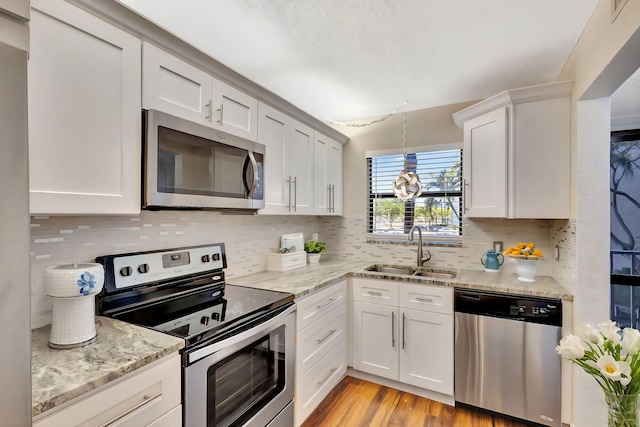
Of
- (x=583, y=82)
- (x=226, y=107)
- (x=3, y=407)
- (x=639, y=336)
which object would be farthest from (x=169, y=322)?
(x=583, y=82)

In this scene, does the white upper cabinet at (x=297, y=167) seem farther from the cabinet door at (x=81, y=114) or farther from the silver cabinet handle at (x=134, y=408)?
the silver cabinet handle at (x=134, y=408)

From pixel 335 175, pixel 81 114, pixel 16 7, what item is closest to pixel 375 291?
pixel 335 175

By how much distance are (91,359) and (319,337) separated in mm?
1443

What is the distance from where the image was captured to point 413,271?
9.68ft

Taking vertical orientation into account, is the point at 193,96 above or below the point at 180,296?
above

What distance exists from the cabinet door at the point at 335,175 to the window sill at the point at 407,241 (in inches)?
18.2

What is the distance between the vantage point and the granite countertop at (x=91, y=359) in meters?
0.85

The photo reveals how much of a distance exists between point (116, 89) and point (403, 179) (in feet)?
7.08

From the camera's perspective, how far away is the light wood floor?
208cm

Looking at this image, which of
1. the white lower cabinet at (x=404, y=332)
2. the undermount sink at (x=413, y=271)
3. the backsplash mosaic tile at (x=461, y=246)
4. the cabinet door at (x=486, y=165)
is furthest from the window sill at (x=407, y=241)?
the white lower cabinet at (x=404, y=332)

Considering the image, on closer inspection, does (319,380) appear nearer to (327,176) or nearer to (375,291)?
(375,291)

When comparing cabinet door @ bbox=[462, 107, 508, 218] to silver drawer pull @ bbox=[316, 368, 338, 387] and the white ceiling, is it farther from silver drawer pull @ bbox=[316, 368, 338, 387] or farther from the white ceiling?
silver drawer pull @ bbox=[316, 368, 338, 387]

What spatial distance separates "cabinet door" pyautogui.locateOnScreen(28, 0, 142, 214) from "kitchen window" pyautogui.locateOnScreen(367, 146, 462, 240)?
2440 millimetres

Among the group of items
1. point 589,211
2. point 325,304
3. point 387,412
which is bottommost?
point 387,412
